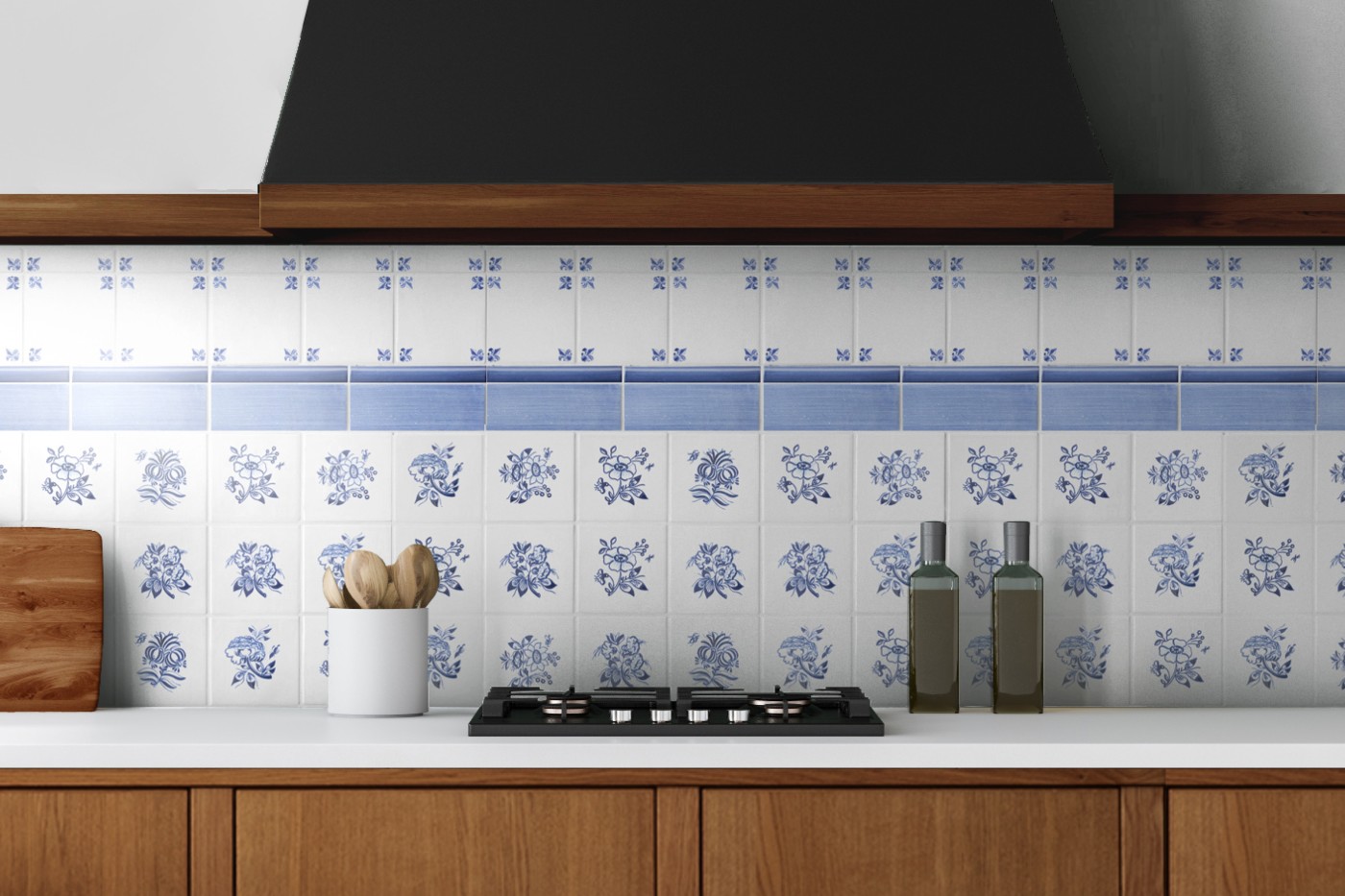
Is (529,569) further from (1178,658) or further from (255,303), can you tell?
(1178,658)

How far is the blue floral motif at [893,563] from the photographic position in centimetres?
220

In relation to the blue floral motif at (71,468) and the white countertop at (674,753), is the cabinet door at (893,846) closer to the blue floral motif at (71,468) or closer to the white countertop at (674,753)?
the white countertop at (674,753)

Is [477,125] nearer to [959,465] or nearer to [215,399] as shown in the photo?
[215,399]

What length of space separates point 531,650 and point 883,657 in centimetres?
63

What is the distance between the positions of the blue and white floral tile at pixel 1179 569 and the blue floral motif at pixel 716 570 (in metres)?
0.72

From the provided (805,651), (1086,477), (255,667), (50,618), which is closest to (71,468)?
(50,618)

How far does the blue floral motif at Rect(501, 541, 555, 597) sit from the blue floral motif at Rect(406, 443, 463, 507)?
0.53 ft

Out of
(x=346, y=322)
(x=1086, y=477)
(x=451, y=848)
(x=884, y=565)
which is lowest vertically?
(x=451, y=848)

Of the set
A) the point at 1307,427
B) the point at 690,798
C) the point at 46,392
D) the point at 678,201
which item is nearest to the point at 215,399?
the point at 46,392

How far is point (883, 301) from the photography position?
2.22 meters

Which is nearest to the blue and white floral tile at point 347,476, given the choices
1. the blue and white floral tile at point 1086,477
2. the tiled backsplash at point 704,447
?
the tiled backsplash at point 704,447

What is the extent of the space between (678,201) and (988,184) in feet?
1.50

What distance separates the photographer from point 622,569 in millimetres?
2207

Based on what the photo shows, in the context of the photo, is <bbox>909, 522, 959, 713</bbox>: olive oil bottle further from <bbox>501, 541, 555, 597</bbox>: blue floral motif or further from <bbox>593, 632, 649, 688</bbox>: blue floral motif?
<bbox>501, 541, 555, 597</bbox>: blue floral motif
